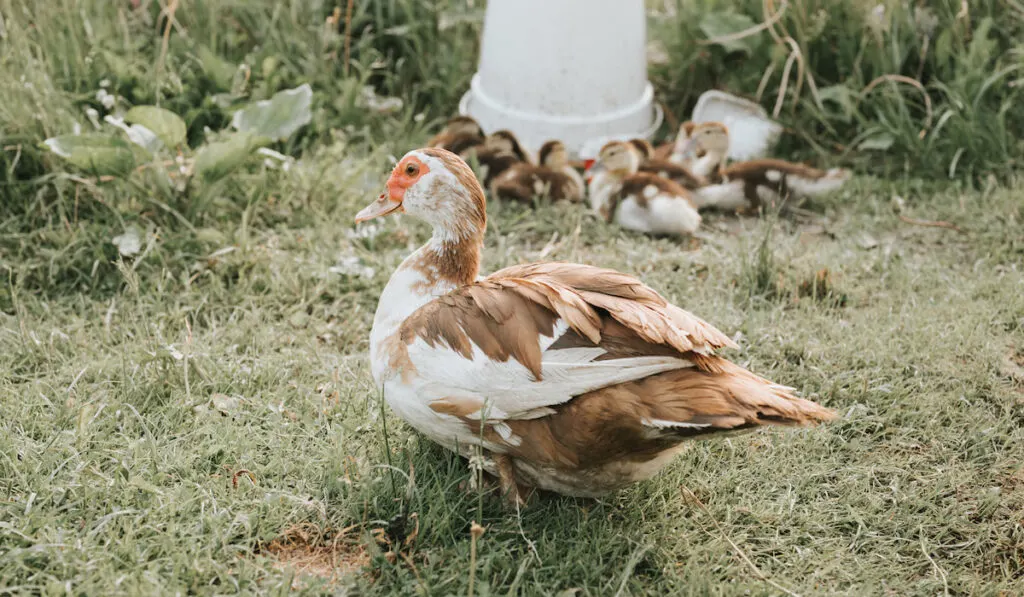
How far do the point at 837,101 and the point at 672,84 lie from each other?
0.88 m

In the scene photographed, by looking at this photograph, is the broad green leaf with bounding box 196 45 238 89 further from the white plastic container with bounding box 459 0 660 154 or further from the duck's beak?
the duck's beak

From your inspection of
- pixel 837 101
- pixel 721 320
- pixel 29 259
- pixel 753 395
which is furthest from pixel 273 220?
pixel 837 101

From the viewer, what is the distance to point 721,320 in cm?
346

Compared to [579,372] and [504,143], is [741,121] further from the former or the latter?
[579,372]

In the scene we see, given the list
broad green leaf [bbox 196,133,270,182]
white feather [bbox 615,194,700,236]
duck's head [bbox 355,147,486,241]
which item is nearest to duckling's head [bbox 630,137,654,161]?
white feather [bbox 615,194,700,236]

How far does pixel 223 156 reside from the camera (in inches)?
149

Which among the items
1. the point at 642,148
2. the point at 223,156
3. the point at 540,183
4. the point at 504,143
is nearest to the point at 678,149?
the point at 642,148

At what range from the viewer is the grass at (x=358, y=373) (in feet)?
8.01

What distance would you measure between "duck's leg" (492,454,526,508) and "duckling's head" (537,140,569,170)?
2.10 meters

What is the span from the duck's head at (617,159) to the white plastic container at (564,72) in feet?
1.43

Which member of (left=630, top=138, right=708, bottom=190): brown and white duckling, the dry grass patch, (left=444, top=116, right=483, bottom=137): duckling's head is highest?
(left=444, top=116, right=483, bottom=137): duckling's head

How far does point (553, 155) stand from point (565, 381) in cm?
224

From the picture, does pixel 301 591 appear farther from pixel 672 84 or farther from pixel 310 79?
pixel 672 84

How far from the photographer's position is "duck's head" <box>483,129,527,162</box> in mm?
4414
